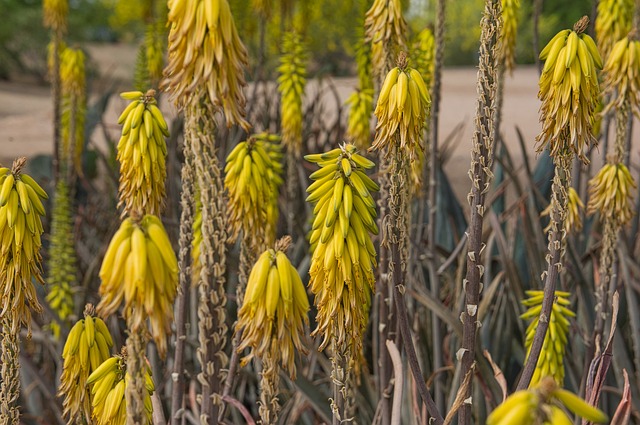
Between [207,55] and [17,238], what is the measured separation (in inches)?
24.0

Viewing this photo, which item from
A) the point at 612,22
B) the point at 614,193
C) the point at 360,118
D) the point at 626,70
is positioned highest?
the point at 612,22

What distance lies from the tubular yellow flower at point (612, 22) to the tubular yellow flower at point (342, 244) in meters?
2.44

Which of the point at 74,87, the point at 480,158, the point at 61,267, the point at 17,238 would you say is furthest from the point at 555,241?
the point at 74,87

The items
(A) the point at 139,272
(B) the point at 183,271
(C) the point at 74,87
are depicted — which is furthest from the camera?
(C) the point at 74,87

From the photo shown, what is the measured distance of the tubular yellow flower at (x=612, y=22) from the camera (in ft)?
12.2

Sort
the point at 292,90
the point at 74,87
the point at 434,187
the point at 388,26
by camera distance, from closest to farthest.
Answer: the point at 388,26 < the point at 434,187 < the point at 292,90 < the point at 74,87

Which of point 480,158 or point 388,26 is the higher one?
point 388,26

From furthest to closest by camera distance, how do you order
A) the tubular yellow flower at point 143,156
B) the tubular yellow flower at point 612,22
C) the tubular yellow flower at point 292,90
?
the tubular yellow flower at point 292,90 → the tubular yellow flower at point 612,22 → the tubular yellow flower at point 143,156

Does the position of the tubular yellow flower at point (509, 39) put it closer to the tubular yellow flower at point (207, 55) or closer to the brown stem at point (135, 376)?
the tubular yellow flower at point (207, 55)

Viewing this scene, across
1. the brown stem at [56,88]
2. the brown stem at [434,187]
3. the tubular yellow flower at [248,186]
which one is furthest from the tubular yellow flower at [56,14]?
the tubular yellow flower at [248,186]

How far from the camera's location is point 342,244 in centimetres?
172

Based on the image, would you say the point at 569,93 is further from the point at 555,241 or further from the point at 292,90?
the point at 292,90

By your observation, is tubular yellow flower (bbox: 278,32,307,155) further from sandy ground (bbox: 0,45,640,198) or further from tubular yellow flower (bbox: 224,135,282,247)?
tubular yellow flower (bbox: 224,135,282,247)

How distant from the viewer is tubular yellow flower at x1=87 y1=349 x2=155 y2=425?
66.6 inches
